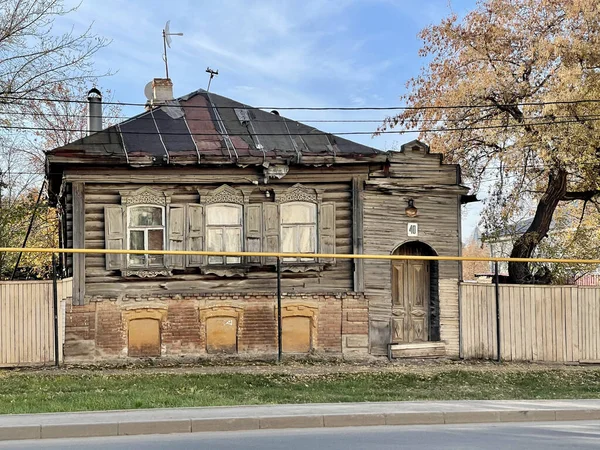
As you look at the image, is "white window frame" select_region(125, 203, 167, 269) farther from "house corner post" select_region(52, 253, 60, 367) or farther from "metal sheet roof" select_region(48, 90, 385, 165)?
"house corner post" select_region(52, 253, 60, 367)

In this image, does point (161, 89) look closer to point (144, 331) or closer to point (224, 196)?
point (224, 196)

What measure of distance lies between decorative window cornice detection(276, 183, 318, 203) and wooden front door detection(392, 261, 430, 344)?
2.86 meters

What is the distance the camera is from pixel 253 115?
17766mm

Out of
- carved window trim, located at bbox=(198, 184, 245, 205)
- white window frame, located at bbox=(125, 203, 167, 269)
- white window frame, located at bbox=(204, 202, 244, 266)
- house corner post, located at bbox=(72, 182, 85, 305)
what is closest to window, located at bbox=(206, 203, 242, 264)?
white window frame, located at bbox=(204, 202, 244, 266)

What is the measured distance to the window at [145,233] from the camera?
15.5 m

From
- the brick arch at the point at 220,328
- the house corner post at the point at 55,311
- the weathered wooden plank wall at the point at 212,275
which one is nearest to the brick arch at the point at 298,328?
the weathered wooden plank wall at the point at 212,275

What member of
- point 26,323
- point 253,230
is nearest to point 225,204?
point 253,230

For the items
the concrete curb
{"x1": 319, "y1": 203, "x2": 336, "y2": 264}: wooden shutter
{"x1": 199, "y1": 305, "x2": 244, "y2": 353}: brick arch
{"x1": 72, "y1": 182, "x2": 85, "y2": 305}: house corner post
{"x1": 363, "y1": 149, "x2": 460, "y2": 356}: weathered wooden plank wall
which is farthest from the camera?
{"x1": 363, "y1": 149, "x2": 460, "y2": 356}: weathered wooden plank wall

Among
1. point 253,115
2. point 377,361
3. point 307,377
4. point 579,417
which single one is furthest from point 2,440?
point 253,115

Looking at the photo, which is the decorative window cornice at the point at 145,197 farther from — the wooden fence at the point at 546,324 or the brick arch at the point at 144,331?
the wooden fence at the point at 546,324

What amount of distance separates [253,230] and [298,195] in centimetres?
144

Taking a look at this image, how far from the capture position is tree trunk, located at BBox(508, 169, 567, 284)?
2023cm

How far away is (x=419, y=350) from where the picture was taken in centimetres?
1619

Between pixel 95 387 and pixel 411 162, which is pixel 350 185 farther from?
pixel 95 387
